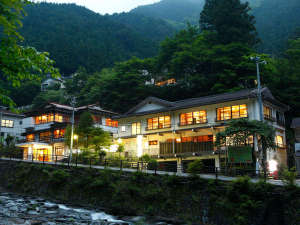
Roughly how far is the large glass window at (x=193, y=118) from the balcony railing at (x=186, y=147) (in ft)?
8.72

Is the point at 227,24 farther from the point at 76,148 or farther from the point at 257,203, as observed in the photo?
the point at 257,203

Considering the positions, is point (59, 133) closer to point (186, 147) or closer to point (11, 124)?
point (11, 124)

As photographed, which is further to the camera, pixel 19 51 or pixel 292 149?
pixel 292 149

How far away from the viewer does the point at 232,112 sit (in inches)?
1369

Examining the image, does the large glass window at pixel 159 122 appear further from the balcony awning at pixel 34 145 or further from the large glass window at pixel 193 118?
the balcony awning at pixel 34 145

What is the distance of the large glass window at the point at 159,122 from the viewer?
1552 inches

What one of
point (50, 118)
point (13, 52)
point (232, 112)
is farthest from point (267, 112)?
point (50, 118)

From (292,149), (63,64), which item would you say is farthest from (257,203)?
(63,64)

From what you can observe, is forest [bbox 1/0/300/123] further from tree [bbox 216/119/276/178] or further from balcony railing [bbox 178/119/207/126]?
tree [bbox 216/119/276/178]

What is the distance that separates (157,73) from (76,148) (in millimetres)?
28038

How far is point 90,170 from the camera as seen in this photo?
2866 cm

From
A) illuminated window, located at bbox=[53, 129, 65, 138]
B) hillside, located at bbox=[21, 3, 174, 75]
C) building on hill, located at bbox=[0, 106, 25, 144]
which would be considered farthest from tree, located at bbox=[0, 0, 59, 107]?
hillside, located at bbox=[21, 3, 174, 75]

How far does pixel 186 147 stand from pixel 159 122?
5.49 m

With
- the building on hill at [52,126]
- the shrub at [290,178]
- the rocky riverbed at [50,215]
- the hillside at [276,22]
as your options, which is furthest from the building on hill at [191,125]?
the hillside at [276,22]
